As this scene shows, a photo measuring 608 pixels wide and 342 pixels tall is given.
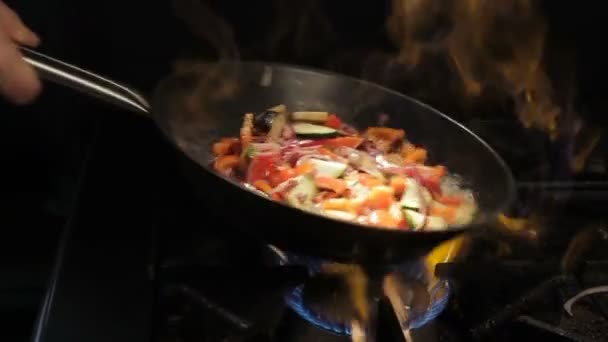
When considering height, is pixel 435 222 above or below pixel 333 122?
below

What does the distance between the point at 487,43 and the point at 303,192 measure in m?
0.48

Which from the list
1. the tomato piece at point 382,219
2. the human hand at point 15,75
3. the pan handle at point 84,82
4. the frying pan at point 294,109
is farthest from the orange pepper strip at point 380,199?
the human hand at point 15,75

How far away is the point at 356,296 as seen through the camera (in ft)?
2.82

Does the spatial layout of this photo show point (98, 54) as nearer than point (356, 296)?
No

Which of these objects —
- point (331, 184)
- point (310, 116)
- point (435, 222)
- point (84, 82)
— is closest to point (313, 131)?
point (310, 116)

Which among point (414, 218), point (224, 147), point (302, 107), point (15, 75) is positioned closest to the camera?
point (15, 75)

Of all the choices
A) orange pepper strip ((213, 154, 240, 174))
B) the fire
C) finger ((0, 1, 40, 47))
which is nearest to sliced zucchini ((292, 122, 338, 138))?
orange pepper strip ((213, 154, 240, 174))

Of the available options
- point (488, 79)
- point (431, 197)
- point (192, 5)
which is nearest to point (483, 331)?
point (431, 197)

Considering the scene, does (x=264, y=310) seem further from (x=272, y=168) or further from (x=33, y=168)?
(x=33, y=168)

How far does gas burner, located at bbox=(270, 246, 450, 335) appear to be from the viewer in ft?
2.76

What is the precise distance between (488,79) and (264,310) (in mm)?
602

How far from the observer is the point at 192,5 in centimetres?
113

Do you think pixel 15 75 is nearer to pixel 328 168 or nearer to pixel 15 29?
pixel 15 29

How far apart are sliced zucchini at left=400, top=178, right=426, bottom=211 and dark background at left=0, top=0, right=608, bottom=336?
12.5 inches
